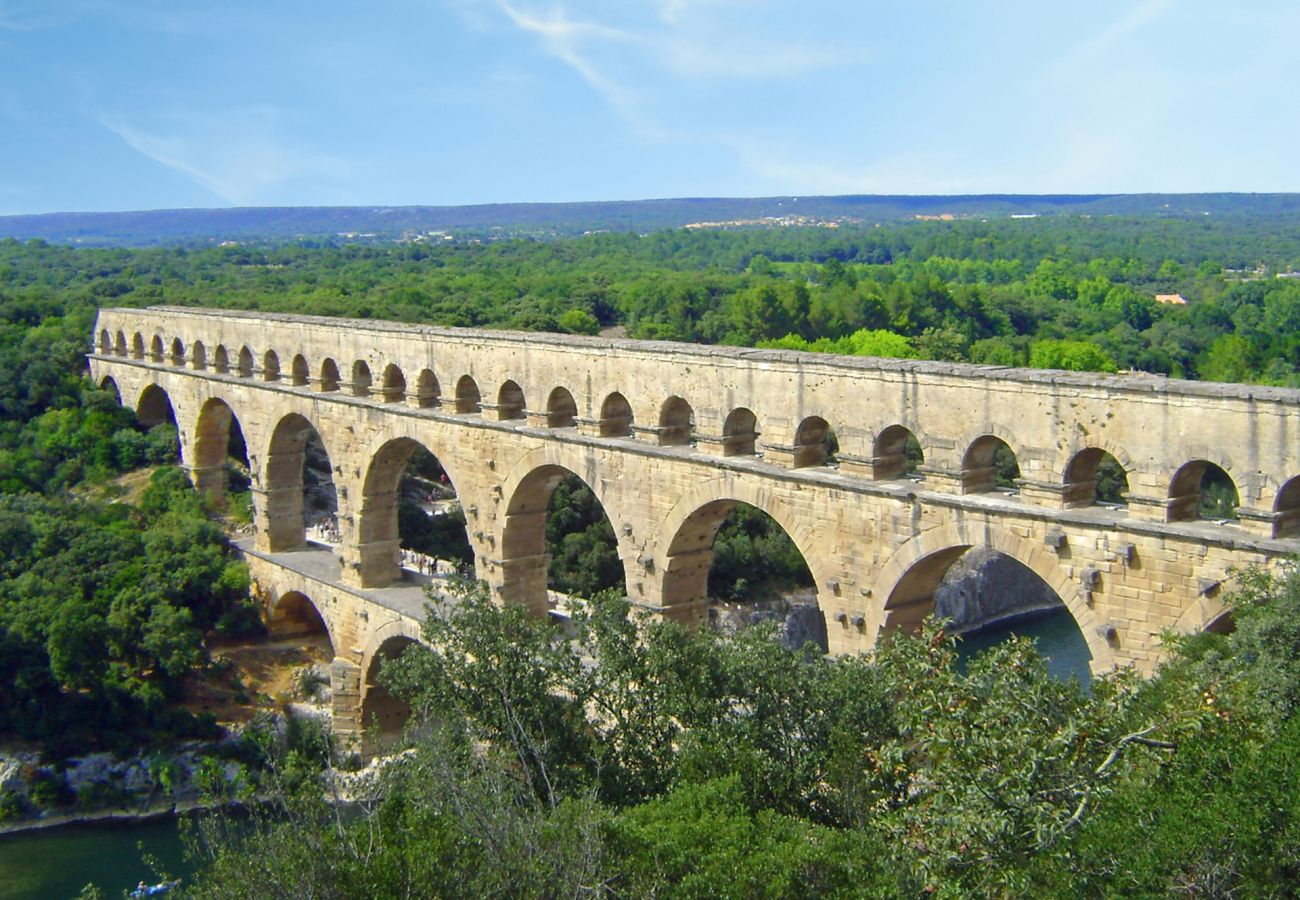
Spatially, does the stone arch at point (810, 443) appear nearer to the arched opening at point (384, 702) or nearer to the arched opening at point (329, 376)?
the arched opening at point (384, 702)

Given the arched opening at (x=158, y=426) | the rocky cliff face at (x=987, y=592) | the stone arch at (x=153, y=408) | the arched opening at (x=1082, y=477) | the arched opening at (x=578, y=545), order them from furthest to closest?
1. the stone arch at (x=153, y=408)
2. the rocky cliff face at (x=987, y=592)
3. the arched opening at (x=158, y=426)
4. the arched opening at (x=578, y=545)
5. the arched opening at (x=1082, y=477)

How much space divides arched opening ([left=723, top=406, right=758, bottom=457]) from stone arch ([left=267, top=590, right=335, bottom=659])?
1242 centimetres

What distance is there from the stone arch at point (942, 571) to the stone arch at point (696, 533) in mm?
1134

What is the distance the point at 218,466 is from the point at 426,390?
11.2 metres

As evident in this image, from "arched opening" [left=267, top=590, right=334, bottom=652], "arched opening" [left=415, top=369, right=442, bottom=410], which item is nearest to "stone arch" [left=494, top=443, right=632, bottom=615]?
"arched opening" [left=415, top=369, right=442, bottom=410]

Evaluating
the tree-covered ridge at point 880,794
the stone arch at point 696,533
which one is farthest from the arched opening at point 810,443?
the tree-covered ridge at point 880,794

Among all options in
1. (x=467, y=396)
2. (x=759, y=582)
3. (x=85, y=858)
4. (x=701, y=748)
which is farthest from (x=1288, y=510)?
A: (x=759, y=582)

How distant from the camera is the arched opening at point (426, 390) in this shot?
23.1 metres

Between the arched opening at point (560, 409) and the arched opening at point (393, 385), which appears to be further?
the arched opening at point (393, 385)

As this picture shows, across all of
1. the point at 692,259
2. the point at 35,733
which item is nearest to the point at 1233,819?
the point at 35,733

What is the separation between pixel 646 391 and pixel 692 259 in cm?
9840

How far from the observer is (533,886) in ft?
32.1

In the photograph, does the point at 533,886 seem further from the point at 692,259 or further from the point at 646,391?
the point at 692,259

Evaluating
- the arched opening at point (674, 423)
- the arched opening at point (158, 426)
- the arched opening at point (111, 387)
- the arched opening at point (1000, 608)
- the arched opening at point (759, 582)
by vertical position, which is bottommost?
the arched opening at point (1000, 608)
